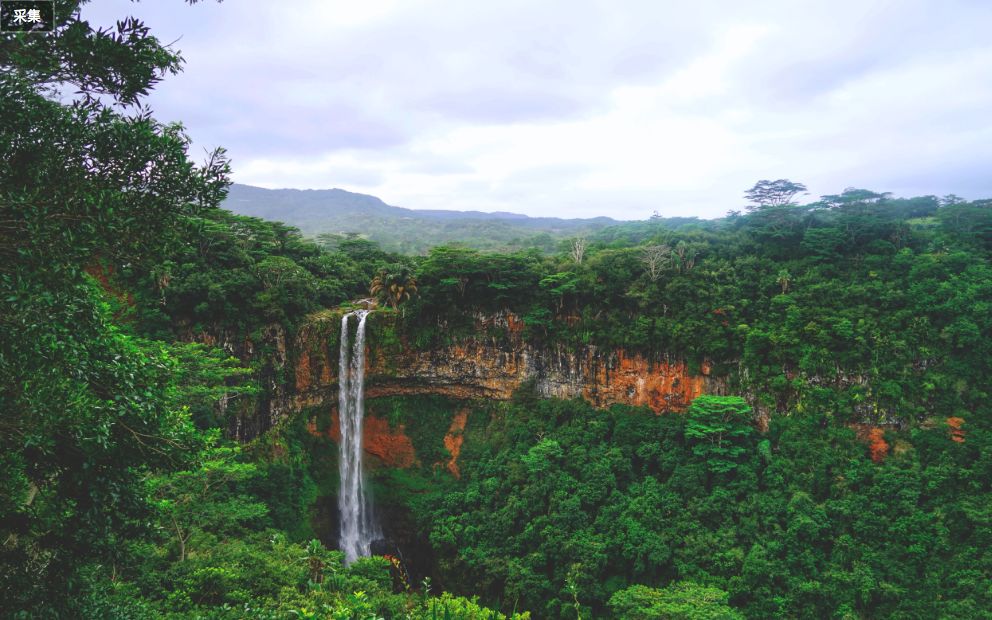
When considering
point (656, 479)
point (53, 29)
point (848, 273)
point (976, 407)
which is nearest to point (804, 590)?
point (656, 479)

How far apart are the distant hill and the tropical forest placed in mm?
54672

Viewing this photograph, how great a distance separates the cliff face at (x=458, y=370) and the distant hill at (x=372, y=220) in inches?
2105

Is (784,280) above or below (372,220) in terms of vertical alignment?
below

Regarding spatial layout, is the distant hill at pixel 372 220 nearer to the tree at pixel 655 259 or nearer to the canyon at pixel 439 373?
the canyon at pixel 439 373

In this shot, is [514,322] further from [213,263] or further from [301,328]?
[213,263]

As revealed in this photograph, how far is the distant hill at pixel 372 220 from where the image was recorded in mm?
101438

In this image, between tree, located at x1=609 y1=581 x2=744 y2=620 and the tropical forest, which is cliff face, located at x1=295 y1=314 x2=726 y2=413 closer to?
the tropical forest

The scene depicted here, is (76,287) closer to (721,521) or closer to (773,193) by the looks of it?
(721,521)

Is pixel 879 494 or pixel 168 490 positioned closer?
pixel 168 490

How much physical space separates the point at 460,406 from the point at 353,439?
19.0ft

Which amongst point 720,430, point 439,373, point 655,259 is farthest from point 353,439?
point 655,259

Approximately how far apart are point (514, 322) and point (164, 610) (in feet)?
61.5

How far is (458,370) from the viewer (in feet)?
84.6

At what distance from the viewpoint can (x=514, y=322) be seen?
25.1 meters
